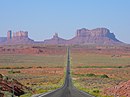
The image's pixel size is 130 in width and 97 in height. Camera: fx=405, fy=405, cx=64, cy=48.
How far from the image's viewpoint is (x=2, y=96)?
2873 centimetres

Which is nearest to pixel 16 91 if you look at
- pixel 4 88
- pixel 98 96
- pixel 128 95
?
pixel 4 88

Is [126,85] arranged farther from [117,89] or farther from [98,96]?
[98,96]

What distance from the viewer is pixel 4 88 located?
35.0 metres

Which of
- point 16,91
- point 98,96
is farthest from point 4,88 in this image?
point 98,96

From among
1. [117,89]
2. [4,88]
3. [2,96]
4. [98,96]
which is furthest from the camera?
[117,89]

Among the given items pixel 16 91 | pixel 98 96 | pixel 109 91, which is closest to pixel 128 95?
pixel 98 96

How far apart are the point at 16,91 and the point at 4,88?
240cm

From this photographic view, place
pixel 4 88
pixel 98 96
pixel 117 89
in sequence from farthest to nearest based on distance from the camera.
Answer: pixel 117 89, pixel 98 96, pixel 4 88

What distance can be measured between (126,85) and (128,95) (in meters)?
4.12

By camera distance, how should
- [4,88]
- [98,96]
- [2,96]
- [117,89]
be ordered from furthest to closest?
[117,89] < [98,96] < [4,88] < [2,96]

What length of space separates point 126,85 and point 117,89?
3.61ft

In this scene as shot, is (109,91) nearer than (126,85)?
No

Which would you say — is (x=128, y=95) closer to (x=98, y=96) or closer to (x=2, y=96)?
(x=98, y=96)

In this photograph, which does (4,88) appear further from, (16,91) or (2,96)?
(2,96)
